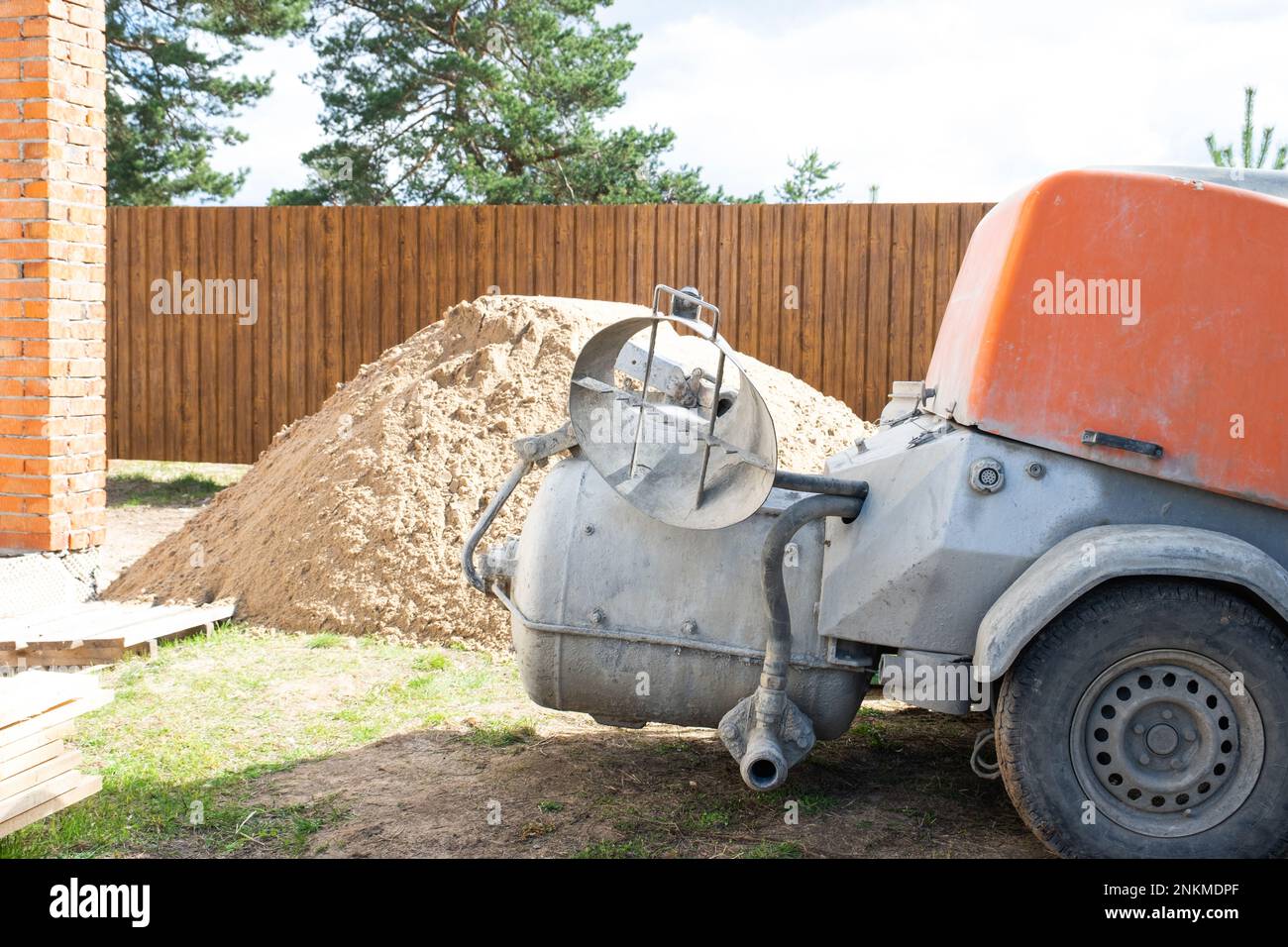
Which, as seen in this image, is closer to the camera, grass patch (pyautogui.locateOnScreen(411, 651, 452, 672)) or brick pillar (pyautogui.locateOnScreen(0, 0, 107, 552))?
grass patch (pyautogui.locateOnScreen(411, 651, 452, 672))

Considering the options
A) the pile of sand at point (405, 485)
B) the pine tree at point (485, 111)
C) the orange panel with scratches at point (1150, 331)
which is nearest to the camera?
the orange panel with scratches at point (1150, 331)

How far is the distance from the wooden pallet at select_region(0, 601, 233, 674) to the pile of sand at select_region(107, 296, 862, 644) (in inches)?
14.6

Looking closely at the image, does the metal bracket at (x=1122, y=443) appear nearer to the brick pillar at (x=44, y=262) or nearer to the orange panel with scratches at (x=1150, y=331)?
the orange panel with scratches at (x=1150, y=331)

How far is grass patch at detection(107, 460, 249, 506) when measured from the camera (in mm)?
12336

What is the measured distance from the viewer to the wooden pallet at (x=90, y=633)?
6.46 metres

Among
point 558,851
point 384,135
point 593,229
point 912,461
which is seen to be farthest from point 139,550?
point 384,135

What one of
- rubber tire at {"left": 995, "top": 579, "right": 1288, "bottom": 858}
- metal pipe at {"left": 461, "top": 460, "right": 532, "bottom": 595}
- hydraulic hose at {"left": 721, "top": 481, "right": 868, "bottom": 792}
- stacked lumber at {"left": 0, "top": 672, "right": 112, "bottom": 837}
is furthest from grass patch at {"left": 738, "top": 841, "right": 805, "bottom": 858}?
stacked lumber at {"left": 0, "top": 672, "right": 112, "bottom": 837}

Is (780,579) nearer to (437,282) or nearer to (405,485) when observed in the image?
(405,485)

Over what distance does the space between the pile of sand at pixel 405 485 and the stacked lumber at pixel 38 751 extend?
2532 mm

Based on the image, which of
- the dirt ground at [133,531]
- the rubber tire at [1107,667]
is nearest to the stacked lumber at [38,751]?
the rubber tire at [1107,667]

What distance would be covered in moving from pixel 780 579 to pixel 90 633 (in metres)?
4.38

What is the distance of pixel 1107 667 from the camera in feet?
12.1

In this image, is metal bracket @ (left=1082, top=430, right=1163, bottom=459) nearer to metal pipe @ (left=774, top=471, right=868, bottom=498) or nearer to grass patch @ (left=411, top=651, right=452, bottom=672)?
metal pipe @ (left=774, top=471, right=868, bottom=498)

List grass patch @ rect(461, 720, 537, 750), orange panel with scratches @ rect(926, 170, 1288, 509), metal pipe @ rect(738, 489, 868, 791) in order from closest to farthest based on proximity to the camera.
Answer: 1. orange panel with scratches @ rect(926, 170, 1288, 509)
2. metal pipe @ rect(738, 489, 868, 791)
3. grass patch @ rect(461, 720, 537, 750)
